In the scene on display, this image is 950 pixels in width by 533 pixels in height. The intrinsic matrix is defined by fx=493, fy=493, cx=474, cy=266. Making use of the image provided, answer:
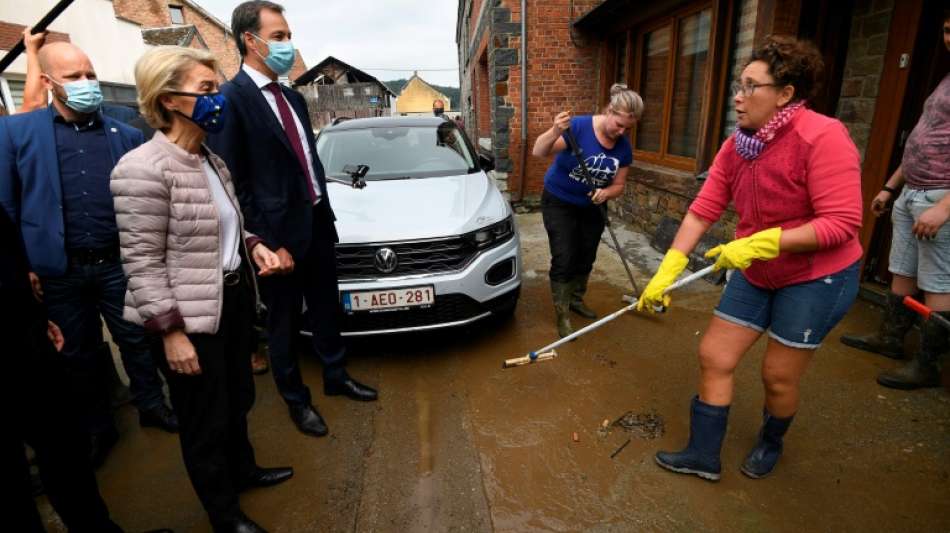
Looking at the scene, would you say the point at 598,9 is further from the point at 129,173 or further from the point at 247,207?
the point at 129,173

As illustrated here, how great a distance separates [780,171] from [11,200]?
329 centimetres

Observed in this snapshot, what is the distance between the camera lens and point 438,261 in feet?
10.2

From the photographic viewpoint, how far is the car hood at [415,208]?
305 cm

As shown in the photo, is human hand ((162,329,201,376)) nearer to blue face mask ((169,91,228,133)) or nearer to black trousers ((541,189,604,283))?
blue face mask ((169,91,228,133))

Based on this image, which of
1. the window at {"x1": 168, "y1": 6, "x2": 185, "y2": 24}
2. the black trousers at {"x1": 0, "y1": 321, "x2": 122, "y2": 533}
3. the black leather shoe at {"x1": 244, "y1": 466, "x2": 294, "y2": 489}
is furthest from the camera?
the window at {"x1": 168, "y1": 6, "x2": 185, "y2": 24}

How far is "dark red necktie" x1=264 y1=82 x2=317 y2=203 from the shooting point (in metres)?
2.42

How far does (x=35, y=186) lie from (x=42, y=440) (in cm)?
132

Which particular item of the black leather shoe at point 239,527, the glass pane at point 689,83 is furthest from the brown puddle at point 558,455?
the glass pane at point 689,83

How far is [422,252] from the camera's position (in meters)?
3.06

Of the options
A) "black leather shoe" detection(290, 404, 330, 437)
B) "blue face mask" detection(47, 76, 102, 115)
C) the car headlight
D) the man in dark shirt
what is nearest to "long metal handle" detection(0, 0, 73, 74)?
"blue face mask" detection(47, 76, 102, 115)

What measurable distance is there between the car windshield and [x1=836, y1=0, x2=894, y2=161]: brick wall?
301cm

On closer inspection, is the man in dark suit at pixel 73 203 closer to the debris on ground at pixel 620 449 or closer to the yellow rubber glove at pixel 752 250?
the debris on ground at pixel 620 449

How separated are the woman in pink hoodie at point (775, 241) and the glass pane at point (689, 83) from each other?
3.87 m

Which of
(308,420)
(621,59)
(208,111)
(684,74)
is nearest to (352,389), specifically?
(308,420)
